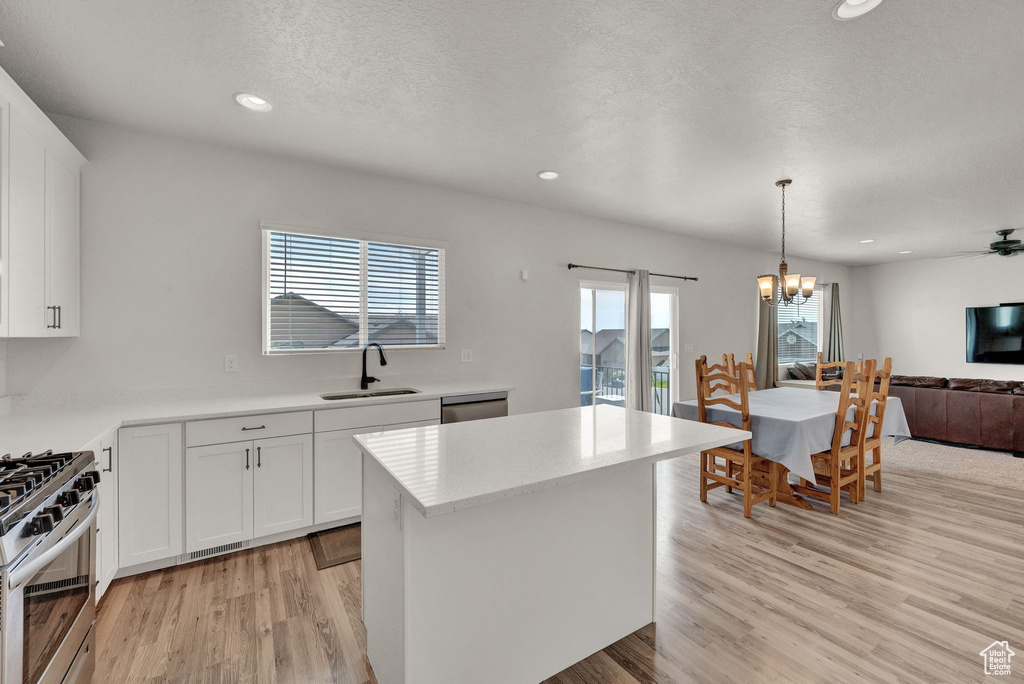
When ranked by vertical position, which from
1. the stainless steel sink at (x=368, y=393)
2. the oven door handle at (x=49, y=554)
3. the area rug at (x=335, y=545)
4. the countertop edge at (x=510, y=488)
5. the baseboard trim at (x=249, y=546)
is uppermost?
the stainless steel sink at (x=368, y=393)

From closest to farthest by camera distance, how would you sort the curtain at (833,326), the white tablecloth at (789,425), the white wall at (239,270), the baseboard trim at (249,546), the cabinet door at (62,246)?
the cabinet door at (62,246) < the baseboard trim at (249,546) < the white wall at (239,270) < the white tablecloth at (789,425) < the curtain at (833,326)

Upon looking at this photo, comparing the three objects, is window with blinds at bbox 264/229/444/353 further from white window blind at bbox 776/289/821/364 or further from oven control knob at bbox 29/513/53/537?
white window blind at bbox 776/289/821/364

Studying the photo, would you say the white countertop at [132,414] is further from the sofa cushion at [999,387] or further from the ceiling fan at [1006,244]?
the ceiling fan at [1006,244]

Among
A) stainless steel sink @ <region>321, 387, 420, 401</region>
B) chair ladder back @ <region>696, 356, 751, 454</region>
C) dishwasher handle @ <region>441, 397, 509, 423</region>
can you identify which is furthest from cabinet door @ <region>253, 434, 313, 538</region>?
chair ladder back @ <region>696, 356, 751, 454</region>

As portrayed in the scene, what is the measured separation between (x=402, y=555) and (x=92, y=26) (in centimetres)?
243

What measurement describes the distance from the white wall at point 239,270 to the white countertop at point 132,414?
7.6 inches

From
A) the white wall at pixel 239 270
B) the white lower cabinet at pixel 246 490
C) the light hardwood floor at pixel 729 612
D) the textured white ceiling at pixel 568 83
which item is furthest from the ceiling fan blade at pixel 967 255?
the white lower cabinet at pixel 246 490

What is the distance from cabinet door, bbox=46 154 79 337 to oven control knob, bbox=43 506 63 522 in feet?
5.27

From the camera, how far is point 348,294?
11.4ft

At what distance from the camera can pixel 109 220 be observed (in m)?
2.74

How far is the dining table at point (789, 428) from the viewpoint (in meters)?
3.00

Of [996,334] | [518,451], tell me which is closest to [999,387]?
[996,334]

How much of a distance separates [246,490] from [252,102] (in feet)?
7.11

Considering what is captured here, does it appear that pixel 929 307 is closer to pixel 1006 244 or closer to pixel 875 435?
pixel 1006 244
